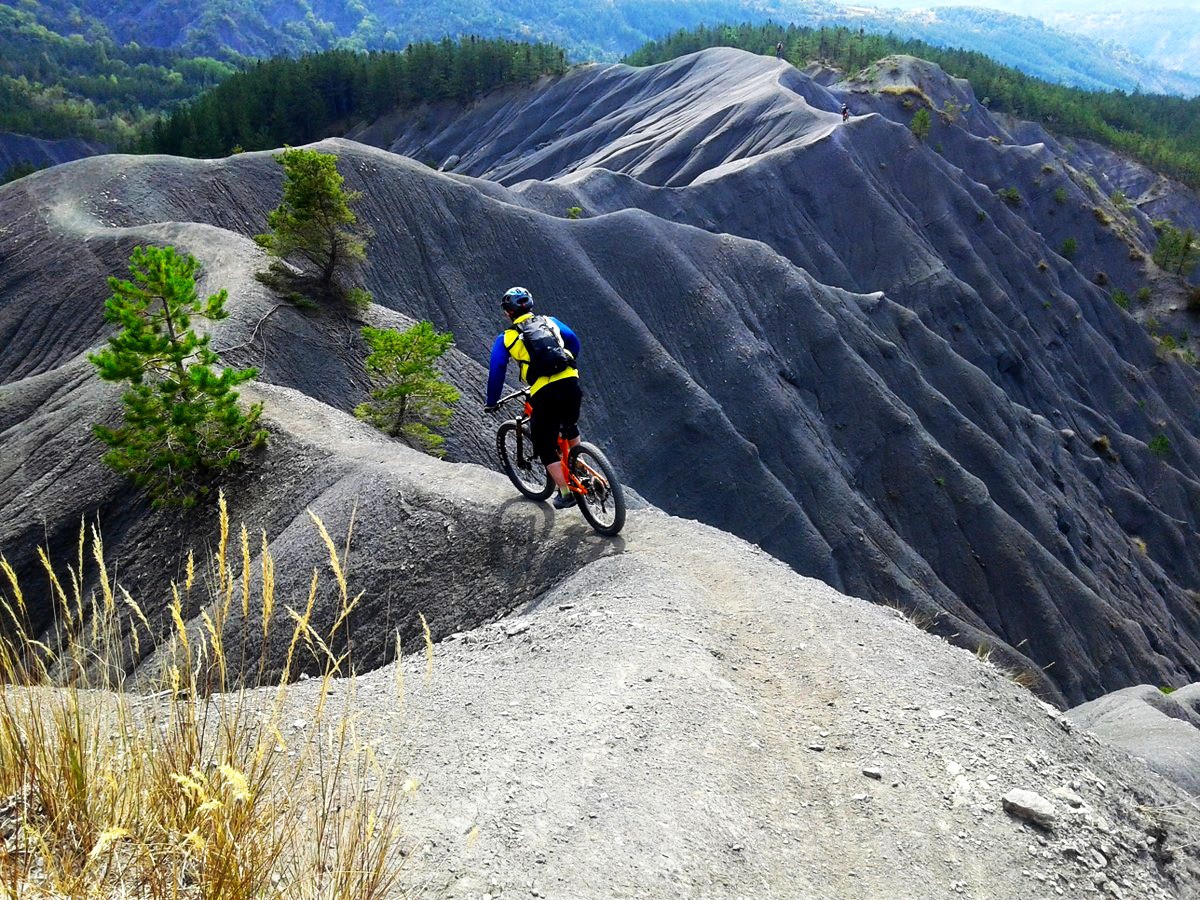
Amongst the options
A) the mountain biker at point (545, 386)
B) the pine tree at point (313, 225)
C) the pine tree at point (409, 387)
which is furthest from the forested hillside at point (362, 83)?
the mountain biker at point (545, 386)

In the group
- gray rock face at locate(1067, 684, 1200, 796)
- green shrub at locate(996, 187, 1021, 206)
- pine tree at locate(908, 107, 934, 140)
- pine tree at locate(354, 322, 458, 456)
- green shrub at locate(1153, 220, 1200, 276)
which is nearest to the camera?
gray rock face at locate(1067, 684, 1200, 796)

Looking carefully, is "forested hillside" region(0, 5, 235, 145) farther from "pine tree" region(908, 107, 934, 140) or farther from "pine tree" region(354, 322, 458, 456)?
"pine tree" region(354, 322, 458, 456)

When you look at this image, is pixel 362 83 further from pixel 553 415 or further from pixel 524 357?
pixel 553 415

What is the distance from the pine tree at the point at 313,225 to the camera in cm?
2228

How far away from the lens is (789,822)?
635 cm

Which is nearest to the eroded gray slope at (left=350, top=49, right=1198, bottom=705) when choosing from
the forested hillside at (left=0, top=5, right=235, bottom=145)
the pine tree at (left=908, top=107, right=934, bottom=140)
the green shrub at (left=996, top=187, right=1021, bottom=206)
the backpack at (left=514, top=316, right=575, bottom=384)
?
the green shrub at (left=996, top=187, right=1021, bottom=206)

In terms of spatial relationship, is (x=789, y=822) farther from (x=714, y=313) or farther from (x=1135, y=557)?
(x=1135, y=557)

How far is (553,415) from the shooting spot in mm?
10539

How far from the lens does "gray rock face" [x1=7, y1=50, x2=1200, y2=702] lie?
23.0 meters

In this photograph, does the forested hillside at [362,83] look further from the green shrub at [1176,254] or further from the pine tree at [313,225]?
the pine tree at [313,225]

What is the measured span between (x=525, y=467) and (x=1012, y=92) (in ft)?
450

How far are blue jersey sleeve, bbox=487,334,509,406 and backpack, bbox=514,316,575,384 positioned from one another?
37 cm

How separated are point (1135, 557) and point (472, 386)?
4209 centimetres

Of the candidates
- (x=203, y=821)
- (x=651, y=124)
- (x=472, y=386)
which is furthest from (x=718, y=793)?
(x=651, y=124)
